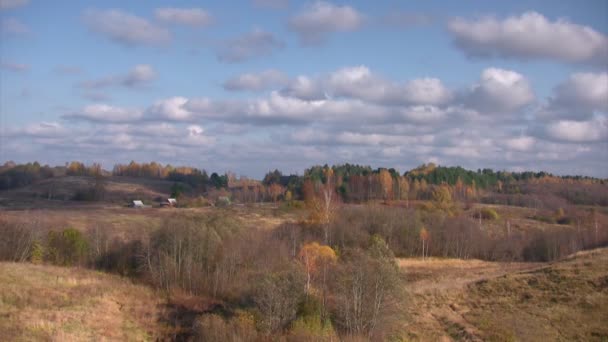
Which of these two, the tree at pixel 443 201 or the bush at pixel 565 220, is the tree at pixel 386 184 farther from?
the bush at pixel 565 220

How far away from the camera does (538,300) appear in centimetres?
4494

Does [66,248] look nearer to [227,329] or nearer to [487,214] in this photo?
[227,329]

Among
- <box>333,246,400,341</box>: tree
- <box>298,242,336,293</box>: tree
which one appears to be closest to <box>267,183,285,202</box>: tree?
<box>298,242,336,293</box>: tree

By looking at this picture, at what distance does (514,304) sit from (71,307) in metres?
32.9

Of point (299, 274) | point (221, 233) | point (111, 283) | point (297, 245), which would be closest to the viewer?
point (299, 274)

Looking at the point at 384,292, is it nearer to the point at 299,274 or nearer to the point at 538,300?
the point at 299,274

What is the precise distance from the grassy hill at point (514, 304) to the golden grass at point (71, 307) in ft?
62.6

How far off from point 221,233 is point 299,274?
55.5 ft

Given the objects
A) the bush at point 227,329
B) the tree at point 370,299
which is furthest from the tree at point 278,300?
the tree at point 370,299

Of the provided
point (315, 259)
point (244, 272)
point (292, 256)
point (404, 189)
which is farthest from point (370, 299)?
point (404, 189)

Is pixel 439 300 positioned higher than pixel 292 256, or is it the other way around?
pixel 292 256

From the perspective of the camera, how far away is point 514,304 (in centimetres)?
4441

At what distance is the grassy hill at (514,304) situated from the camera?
37.2 meters

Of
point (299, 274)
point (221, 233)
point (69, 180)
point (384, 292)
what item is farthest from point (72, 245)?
point (69, 180)
